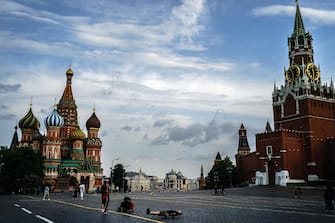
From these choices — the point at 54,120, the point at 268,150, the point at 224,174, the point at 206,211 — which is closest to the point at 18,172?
the point at 54,120

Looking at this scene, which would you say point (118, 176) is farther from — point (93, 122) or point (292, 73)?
point (292, 73)

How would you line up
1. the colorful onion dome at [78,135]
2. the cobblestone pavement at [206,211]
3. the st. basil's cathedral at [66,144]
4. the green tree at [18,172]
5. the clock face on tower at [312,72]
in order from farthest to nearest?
the colorful onion dome at [78,135], the st. basil's cathedral at [66,144], the clock face on tower at [312,72], the green tree at [18,172], the cobblestone pavement at [206,211]

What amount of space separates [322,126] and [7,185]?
60.5 m

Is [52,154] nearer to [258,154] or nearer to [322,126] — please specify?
[258,154]

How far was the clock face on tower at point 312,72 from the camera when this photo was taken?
75562 mm

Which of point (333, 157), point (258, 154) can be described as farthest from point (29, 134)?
point (333, 157)

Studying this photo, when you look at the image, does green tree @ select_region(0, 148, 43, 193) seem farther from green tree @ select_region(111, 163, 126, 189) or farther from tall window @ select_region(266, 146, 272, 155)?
green tree @ select_region(111, 163, 126, 189)

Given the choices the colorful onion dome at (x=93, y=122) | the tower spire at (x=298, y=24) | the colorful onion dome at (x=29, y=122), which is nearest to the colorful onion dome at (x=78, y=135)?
the colorful onion dome at (x=93, y=122)

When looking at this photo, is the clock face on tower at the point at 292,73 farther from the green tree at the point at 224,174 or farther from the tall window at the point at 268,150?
the green tree at the point at 224,174

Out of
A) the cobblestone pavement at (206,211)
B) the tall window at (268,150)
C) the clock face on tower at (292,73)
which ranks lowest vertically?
the cobblestone pavement at (206,211)

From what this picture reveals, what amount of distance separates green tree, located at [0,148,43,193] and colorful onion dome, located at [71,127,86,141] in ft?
83.6

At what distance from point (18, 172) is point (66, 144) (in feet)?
103

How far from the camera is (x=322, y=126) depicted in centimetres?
7219

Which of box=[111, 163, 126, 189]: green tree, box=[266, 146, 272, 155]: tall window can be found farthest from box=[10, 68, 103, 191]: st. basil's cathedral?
box=[266, 146, 272, 155]: tall window
